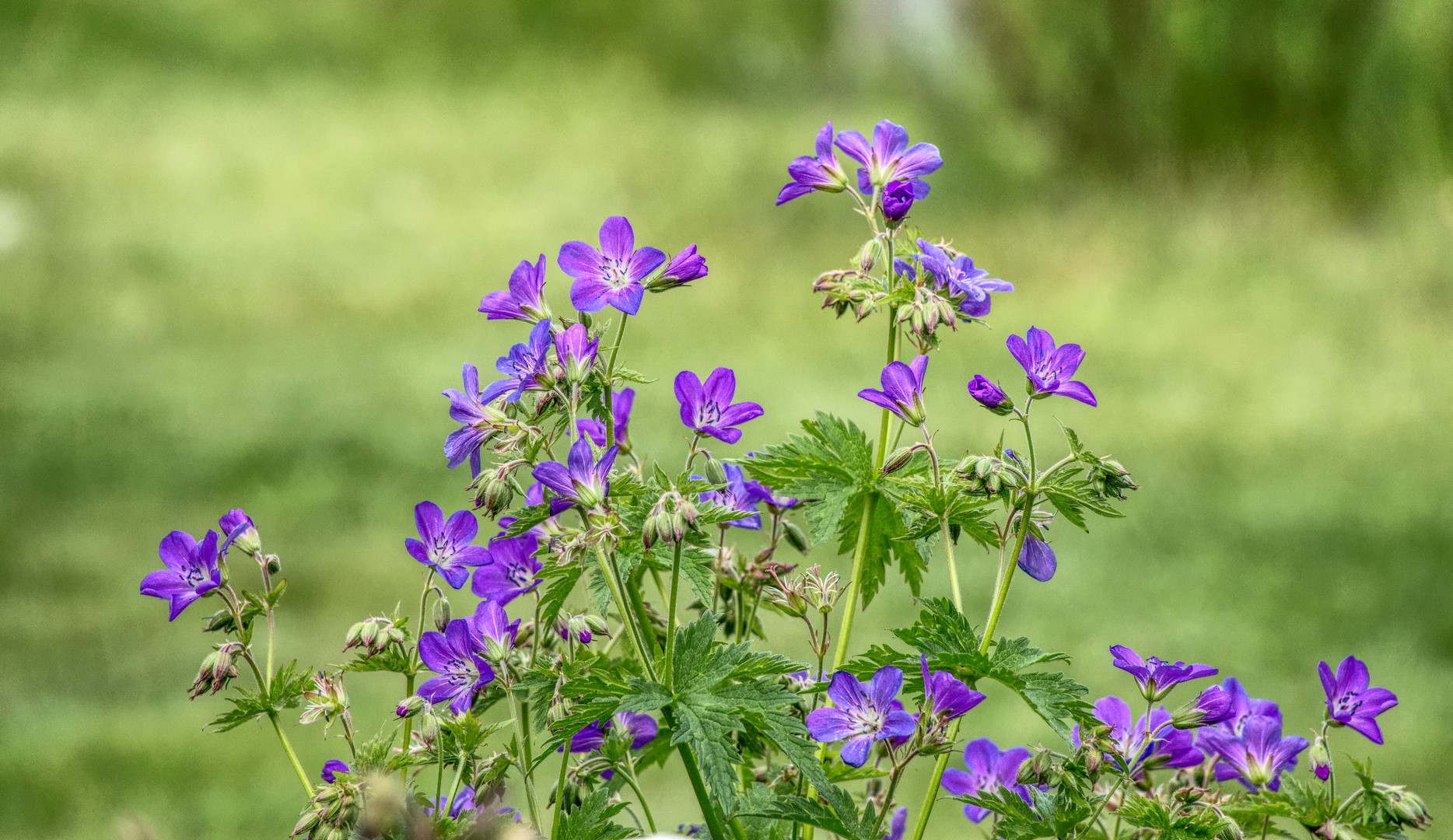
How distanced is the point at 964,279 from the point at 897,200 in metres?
0.08

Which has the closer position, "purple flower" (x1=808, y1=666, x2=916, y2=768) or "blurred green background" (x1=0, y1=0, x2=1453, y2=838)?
"purple flower" (x1=808, y1=666, x2=916, y2=768)

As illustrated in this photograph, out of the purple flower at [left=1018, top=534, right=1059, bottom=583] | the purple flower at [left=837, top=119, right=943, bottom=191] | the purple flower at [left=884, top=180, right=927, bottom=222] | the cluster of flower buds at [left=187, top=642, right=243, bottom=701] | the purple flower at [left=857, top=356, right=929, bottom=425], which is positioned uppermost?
the purple flower at [left=837, top=119, right=943, bottom=191]

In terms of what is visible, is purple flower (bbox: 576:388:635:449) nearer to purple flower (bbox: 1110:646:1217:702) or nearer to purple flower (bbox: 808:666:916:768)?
purple flower (bbox: 808:666:916:768)

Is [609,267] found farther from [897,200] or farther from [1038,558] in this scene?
[1038,558]

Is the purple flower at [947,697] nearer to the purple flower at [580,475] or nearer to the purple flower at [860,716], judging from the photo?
the purple flower at [860,716]

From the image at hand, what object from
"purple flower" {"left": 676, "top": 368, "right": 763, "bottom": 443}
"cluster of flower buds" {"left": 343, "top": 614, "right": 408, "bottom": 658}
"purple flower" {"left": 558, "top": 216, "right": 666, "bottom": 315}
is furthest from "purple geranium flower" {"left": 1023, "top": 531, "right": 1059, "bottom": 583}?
"cluster of flower buds" {"left": 343, "top": 614, "right": 408, "bottom": 658}

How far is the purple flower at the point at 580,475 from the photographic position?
0.89m

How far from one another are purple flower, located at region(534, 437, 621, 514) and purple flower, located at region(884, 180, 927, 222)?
269 millimetres

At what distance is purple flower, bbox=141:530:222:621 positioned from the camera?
98 cm

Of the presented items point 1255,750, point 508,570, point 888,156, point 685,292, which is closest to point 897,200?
point 888,156

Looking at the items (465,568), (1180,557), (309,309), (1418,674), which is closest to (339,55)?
(309,309)

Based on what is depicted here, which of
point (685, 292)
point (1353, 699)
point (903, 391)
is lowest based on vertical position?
point (1353, 699)

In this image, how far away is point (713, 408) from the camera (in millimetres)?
1118

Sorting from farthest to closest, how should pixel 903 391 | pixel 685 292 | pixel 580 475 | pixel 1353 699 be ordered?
pixel 685 292, pixel 1353 699, pixel 903 391, pixel 580 475
